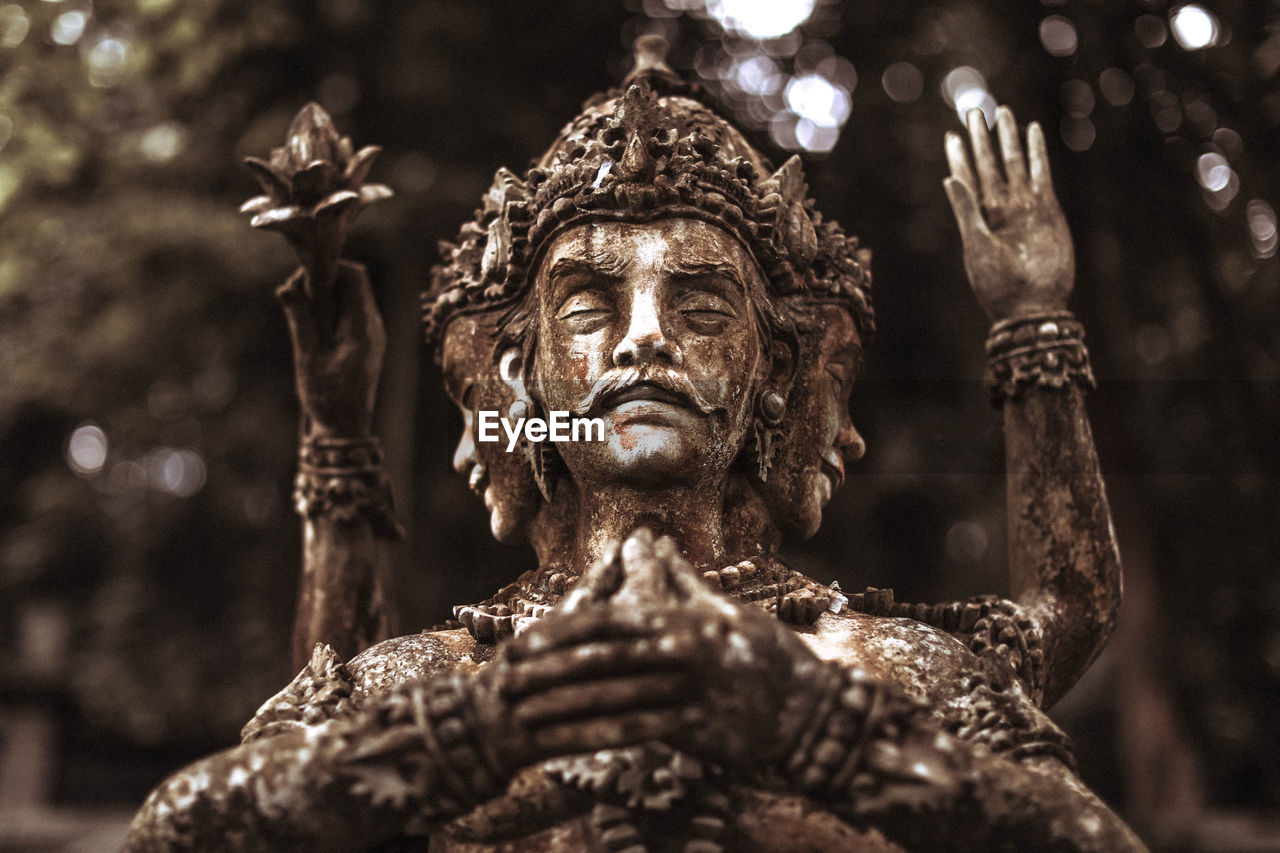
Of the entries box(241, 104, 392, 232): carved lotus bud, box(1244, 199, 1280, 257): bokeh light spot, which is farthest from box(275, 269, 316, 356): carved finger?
box(1244, 199, 1280, 257): bokeh light spot

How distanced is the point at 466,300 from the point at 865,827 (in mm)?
1864

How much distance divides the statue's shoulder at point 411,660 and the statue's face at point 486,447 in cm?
39

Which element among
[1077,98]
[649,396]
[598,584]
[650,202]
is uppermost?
[1077,98]

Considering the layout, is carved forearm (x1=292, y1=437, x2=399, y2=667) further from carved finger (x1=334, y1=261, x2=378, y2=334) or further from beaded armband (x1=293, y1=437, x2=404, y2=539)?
carved finger (x1=334, y1=261, x2=378, y2=334)

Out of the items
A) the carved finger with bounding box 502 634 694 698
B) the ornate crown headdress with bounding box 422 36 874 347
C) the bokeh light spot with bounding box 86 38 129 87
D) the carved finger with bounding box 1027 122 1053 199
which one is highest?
the bokeh light spot with bounding box 86 38 129 87

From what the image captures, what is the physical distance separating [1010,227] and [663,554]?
6.32 ft

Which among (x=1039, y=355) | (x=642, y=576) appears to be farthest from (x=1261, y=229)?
(x=642, y=576)

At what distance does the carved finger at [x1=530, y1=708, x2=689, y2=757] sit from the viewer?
2094 millimetres

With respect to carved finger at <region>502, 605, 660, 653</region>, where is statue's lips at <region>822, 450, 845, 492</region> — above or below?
above

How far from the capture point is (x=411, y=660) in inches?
117

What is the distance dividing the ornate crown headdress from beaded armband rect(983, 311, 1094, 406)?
413 millimetres

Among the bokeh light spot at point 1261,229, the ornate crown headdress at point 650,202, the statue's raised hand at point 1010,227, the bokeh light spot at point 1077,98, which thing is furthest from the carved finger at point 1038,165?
the bokeh light spot at point 1077,98

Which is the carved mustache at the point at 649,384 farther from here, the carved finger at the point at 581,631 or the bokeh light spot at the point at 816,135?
the bokeh light spot at the point at 816,135

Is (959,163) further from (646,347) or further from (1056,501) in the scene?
(646,347)
